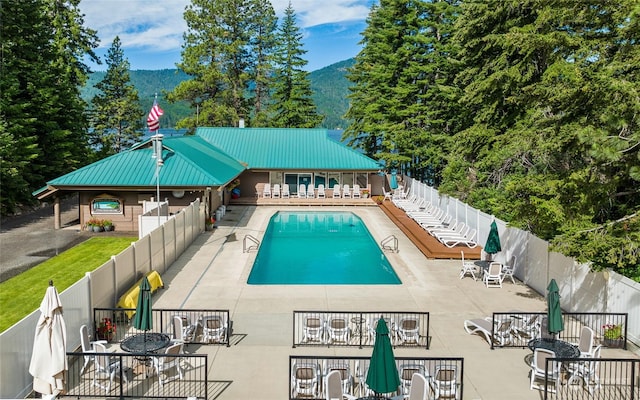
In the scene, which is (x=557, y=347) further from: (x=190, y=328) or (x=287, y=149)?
(x=287, y=149)

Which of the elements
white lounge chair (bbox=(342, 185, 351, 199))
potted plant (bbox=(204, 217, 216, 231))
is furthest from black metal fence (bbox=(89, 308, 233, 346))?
white lounge chair (bbox=(342, 185, 351, 199))

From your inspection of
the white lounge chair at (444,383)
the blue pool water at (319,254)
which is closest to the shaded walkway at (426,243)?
the blue pool water at (319,254)

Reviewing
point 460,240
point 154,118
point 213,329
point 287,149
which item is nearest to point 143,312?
point 213,329

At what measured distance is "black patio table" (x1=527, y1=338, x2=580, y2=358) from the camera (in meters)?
10.2

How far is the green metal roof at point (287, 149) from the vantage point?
35562mm

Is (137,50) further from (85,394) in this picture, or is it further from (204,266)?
(85,394)

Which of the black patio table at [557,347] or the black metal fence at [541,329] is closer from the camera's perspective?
the black patio table at [557,347]

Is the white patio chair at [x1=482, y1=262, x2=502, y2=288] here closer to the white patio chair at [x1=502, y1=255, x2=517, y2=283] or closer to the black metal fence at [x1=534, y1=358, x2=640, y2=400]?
the white patio chair at [x1=502, y1=255, x2=517, y2=283]

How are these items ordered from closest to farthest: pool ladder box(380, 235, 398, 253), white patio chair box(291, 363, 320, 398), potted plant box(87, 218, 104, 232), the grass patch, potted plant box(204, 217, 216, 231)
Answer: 1. white patio chair box(291, 363, 320, 398)
2. the grass patch
3. pool ladder box(380, 235, 398, 253)
4. potted plant box(87, 218, 104, 232)
5. potted plant box(204, 217, 216, 231)

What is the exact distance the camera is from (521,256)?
17.7m

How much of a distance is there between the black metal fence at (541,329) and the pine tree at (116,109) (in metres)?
47.1

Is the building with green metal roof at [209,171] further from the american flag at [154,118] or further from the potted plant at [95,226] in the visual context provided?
the american flag at [154,118]

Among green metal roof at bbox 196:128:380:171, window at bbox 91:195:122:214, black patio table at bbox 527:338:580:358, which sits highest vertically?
green metal roof at bbox 196:128:380:171

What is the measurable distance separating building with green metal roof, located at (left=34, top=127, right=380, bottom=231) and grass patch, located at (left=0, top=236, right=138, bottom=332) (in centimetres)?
234
